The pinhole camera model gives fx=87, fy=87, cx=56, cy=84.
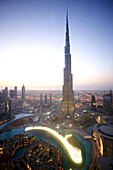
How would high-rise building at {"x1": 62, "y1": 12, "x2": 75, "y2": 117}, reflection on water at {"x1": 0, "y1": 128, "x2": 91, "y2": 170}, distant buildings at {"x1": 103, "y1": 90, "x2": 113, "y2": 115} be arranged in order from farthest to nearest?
1. high-rise building at {"x1": 62, "y1": 12, "x2": 75, "y2": 117}
2. distant buildings at {"x1": 103, "y1": 90, "x2": 113, "y2": 115}
3. reflection on water at {"x1": 0, "y1": 128, "x2": 91, "y2": 170}

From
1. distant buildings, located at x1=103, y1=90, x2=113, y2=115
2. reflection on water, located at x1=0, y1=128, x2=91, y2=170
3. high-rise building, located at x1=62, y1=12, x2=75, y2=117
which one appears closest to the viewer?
reflection on water, located at x1=0, y1=128, x2=91, y2=170

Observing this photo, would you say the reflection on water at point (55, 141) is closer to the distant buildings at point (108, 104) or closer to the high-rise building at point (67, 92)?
the high-rise building at point (67, 92)

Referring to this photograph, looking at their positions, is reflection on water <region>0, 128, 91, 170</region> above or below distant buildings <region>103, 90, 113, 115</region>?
below

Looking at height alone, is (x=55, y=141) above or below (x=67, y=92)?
below

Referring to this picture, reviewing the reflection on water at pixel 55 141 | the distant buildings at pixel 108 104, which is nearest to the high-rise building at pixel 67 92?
the distant buildings at pixel 108 104

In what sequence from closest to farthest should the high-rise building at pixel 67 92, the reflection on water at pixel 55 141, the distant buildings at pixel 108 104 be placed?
the reflection on water at pixel 55 141 → the distant buildings at pixel 108 104 → the high-rise building at pixel 67 92

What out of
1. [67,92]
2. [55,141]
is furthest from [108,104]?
[55,141]

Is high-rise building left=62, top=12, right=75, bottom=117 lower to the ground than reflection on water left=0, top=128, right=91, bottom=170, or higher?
higher

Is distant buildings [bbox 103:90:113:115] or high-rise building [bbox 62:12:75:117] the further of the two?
high-rise building [bbox 62:12:75:117]

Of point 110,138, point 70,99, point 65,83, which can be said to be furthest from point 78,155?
point 65,83

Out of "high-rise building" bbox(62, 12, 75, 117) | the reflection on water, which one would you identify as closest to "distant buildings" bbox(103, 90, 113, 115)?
"high-rise building" bbox(62, 12, 75, 117)

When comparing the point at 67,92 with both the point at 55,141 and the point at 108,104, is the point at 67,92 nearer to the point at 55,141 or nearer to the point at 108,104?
the point at 108,104

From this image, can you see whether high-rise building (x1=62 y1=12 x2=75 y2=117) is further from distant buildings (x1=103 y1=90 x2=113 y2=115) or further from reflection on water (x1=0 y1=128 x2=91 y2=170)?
reflection on water (x1=0 y1=128 x2=91 y2=170)

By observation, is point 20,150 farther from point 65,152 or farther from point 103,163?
point 103,163
